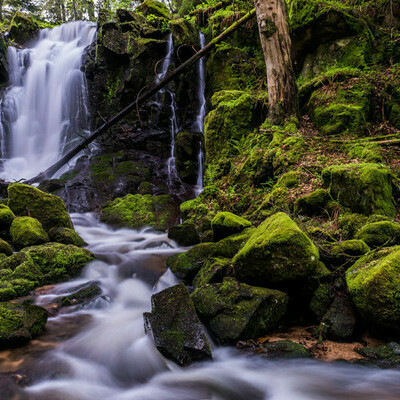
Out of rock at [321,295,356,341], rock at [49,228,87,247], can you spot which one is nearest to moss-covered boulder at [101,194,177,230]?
rock at [49,228,87,247]

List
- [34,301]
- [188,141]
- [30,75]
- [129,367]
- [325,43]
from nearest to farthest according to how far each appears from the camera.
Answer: [129,367] < [34,301] < [325,43] < [188,141] < [30,75]

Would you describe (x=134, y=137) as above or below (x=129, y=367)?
above

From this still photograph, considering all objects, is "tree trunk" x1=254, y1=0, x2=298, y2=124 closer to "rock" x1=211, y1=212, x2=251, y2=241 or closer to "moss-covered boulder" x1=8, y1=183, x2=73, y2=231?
"rock" x1=211, y1=212, x2=251, y2=241

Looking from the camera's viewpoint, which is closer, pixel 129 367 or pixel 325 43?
pixel 129 367

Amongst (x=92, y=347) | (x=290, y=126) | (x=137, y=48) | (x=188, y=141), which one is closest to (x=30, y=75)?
(x=137, y=48)

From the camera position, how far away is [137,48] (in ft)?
44.3

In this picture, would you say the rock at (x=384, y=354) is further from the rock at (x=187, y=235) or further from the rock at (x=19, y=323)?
the rock at (x=187, y=235)

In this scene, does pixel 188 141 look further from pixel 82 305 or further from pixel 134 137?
pixel 82 305

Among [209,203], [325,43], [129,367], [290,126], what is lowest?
[129,367]

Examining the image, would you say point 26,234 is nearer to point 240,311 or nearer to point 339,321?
point 240,311

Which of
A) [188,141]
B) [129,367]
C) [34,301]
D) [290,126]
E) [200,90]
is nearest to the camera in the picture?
[129,367]

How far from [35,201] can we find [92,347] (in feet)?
14.5

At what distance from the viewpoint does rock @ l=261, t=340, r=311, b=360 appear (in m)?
2.67

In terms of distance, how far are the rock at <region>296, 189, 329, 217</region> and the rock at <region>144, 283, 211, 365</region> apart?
2401mm
